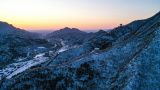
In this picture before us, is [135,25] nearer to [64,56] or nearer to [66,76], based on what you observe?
[64,56]

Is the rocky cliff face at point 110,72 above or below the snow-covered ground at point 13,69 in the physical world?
above

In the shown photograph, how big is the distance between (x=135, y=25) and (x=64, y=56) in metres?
73.2

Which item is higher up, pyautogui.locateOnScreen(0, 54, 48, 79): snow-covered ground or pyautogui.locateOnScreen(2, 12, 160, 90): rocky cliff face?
pyautogui.locateOnScreen(2, 12, 160, 90): rocky cliff face

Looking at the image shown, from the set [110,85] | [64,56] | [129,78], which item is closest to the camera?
[129,78]

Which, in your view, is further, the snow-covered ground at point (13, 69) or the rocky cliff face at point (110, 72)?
the snow-covered ground at point (13, 69)

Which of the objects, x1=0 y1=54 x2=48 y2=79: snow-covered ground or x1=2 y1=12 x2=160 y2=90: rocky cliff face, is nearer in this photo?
x1=2 y1=12 x2=160 y2=90: rocky cliff face

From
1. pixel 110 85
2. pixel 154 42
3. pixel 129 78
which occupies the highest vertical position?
pixel 154 42

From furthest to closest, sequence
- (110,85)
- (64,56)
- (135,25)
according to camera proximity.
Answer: (135,25) < (64,56) < (110,85)

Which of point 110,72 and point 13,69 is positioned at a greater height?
point 110,72

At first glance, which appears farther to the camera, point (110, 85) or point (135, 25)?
point (135, 25)

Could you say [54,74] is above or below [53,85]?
above

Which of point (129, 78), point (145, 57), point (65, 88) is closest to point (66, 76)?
point (65, 88)

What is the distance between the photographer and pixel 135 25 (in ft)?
297

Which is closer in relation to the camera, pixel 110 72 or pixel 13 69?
pixel 110 72
